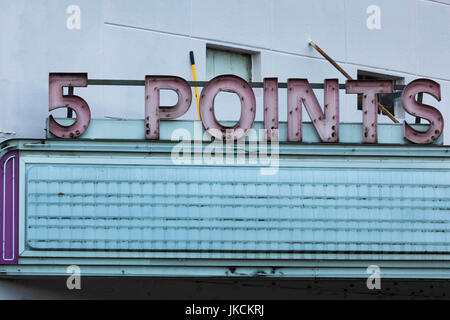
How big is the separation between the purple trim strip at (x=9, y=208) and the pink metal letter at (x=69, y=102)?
0.70m

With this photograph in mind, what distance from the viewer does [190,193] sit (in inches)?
584

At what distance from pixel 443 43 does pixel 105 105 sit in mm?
7500

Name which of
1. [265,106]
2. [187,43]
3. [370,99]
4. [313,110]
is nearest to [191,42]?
[187,43]

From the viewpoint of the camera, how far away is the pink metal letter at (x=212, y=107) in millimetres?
14844

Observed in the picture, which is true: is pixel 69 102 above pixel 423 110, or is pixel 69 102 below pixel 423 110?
above

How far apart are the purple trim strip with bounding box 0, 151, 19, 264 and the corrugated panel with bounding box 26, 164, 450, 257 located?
172 millimetres

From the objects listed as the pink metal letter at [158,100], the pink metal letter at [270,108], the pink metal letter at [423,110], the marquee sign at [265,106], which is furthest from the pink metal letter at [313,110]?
the pink metal letter at [158,100]

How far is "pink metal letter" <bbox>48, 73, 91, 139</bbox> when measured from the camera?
14.6 metres

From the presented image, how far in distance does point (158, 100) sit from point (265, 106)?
1.54 m

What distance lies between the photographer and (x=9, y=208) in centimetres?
1453

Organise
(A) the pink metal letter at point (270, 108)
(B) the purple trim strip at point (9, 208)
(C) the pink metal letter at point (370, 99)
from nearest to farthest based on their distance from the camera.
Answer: (B) the purple trim strip at point (9, 208), (A) the pink metal letter at point (270, 108), (C) the pink metal letter at point (370, 99)

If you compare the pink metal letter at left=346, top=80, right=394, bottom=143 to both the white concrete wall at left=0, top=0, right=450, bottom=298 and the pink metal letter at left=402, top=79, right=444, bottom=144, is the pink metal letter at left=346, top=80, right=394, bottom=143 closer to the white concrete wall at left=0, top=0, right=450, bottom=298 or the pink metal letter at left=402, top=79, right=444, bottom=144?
the pink metal letter at left=402, top=79, right=444, bottom=144

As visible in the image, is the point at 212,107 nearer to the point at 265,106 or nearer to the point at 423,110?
the point at 265,106

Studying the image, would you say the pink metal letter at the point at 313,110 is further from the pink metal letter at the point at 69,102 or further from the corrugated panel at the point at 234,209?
the pink metal letter at the point at 69,102
